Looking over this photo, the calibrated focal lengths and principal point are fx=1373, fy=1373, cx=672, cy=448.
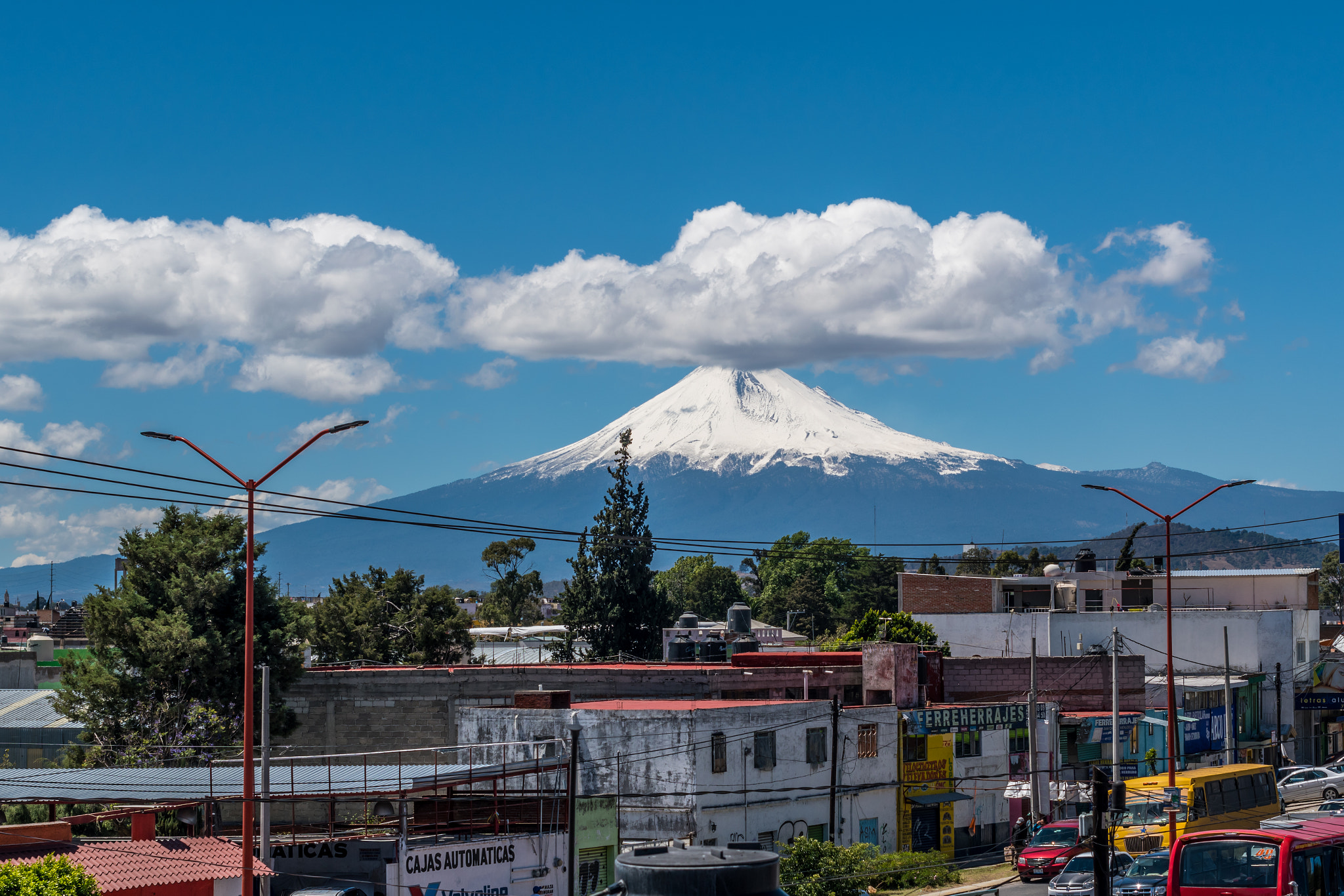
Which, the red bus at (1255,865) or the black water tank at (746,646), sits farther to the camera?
the black water tank at (746,646)

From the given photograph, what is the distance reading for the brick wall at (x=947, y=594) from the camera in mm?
93750

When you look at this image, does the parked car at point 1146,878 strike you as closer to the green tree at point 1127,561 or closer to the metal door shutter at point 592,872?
the metal door shutter at point 592,872

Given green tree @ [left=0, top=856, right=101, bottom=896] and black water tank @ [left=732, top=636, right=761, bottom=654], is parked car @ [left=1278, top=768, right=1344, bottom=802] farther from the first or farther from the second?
green tree @ [left=0, top=856, right=101, bottom=896]

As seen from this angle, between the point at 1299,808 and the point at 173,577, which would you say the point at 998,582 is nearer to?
the point at 1299,808

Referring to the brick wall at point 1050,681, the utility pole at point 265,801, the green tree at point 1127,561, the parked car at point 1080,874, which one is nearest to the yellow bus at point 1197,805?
the parked car at point 1080,874

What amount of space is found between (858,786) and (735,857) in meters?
40.1

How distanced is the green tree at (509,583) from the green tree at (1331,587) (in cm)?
9792

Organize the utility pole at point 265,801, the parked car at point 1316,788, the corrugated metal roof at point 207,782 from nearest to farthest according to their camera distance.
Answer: the utility pole at point 265,801, the corrugated metal roof at point 207,782, the parked car at point 1316,788

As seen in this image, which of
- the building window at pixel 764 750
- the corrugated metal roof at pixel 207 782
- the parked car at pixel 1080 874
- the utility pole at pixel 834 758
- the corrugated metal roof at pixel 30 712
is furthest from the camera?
the corrugated metal roof at pixel 30 712

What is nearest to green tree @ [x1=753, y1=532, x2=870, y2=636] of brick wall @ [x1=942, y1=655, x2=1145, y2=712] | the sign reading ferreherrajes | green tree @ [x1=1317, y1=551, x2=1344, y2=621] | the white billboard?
green tree @ [x1=1317, y1=551, x2=1344, y2=621]

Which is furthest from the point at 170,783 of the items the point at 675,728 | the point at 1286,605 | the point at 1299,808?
the point at 1286,605

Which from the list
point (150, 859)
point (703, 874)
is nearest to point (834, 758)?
point (150, 859)

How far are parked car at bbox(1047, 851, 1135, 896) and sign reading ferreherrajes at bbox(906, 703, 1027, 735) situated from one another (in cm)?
1823

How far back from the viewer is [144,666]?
173ft
